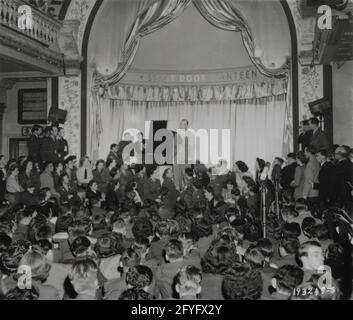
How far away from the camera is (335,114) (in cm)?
1027

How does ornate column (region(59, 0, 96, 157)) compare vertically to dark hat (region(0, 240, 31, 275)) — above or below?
above

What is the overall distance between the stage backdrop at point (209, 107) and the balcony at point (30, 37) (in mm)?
2130

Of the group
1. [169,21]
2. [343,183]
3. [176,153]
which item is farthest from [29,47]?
[343,183]

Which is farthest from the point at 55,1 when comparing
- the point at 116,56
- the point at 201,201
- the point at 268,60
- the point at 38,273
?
the point at 38,273

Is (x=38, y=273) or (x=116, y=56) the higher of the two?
(x=116, y=56)

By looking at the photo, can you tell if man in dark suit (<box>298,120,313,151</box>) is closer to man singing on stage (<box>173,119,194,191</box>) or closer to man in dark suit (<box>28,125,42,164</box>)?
man singing on stage (<box>173,119,194,191</box>)

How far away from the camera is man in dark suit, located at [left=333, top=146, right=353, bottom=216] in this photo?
6924mm

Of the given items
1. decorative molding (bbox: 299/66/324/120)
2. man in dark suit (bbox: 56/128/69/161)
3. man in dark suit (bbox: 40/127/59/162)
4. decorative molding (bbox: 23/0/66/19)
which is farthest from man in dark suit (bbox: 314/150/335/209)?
decorative molding (bbox: 23/0/66/19)

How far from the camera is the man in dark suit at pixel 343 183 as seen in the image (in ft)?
22.7

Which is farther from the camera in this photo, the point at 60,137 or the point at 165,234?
the point at 60,137

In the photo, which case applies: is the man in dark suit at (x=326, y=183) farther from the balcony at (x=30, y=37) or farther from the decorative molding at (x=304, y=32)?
the balcony at (x=30, y=37)

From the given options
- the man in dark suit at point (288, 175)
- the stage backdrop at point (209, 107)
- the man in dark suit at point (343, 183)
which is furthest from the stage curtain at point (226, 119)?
the man in dark suit at point (343, 183)
